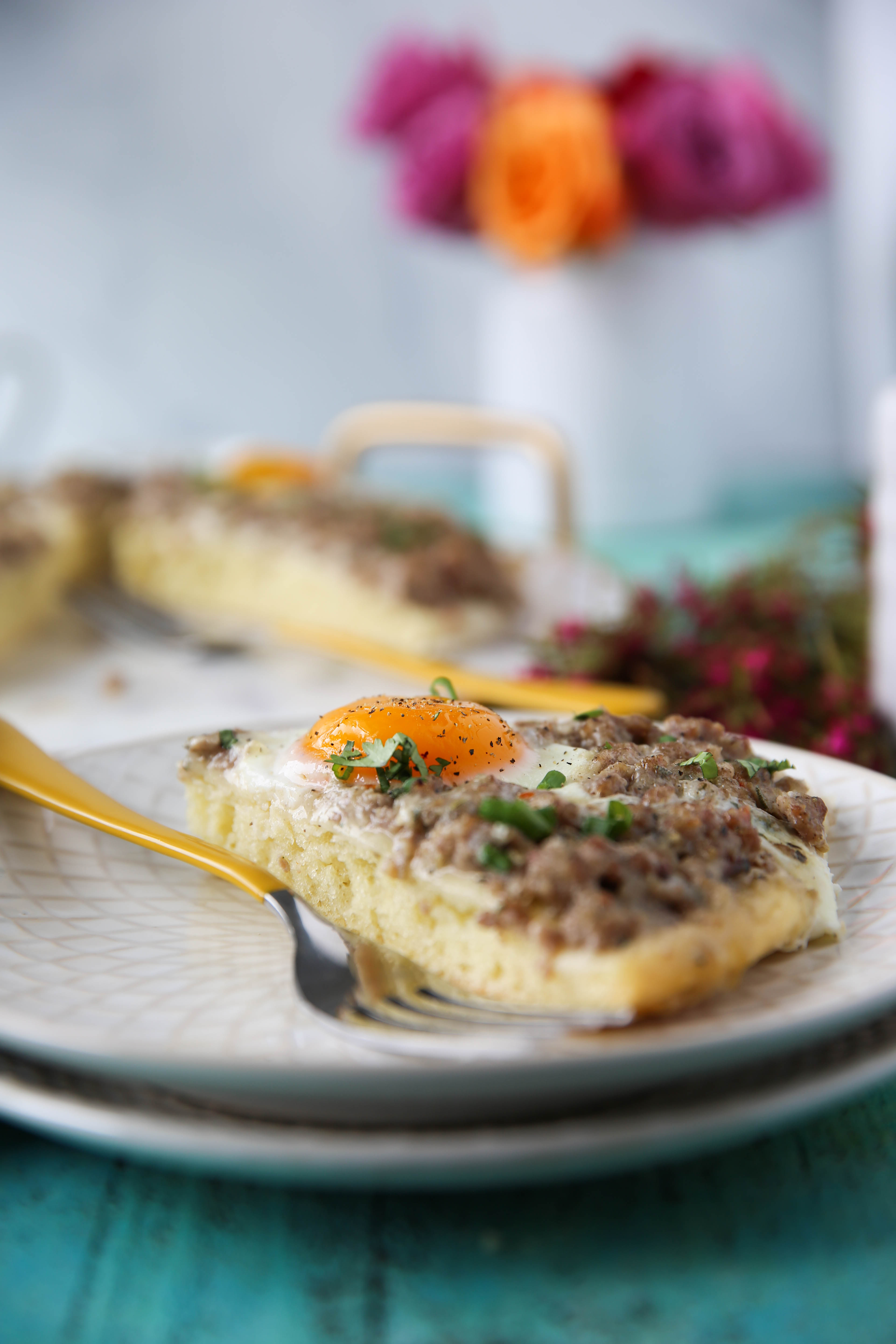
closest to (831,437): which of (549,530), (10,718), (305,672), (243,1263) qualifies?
(549,530)

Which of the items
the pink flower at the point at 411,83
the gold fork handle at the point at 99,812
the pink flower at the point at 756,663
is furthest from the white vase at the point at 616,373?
the gold fork handle at the point at 99,812

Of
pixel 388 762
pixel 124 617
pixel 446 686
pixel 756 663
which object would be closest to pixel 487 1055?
pixel 388 762

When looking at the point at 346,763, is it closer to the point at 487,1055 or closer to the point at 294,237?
the point at 487,1055

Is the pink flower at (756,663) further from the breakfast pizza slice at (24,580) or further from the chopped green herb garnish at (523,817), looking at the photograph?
the breakfast pizza slice at (24,580)

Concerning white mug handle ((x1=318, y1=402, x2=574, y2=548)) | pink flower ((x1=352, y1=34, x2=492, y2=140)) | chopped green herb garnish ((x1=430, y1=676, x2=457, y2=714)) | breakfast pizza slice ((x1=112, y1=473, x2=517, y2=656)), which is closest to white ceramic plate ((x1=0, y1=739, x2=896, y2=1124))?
chopped green herb garnish ((x1=430, y1=676, x2=457, y2=714))

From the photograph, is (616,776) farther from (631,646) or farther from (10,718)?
(10,718)

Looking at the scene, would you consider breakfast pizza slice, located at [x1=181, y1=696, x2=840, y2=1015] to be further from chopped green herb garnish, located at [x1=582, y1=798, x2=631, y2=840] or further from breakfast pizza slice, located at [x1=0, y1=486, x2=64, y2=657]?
breakfast pizza slice, located at [x1=0, y1=486, x2=64, y2=657]
